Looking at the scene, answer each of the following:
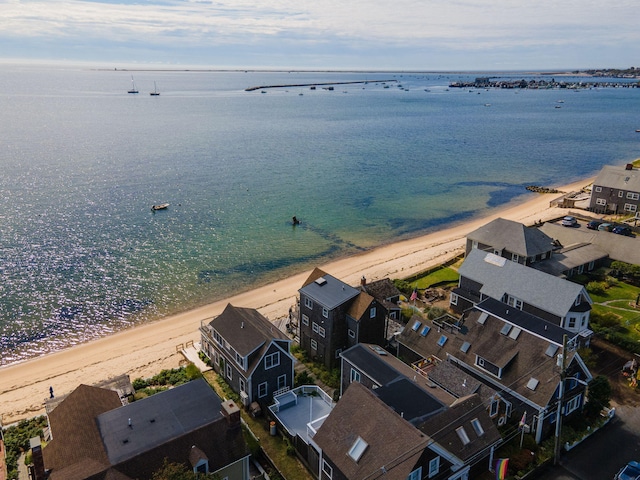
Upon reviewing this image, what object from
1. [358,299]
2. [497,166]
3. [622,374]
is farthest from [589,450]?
[497,166]

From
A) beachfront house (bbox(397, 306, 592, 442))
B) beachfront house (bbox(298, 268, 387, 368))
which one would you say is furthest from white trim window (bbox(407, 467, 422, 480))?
beachfront house (bbox(298, 268, 387, 368))

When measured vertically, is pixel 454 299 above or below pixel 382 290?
below

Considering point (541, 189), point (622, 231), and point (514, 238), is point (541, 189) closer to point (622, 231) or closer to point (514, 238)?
point (622, 231)

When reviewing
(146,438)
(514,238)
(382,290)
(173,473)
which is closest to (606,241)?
(514,238)

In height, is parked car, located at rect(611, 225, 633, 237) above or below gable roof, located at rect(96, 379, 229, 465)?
below

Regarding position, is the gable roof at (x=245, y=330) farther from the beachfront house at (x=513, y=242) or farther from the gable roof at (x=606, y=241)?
the gable roof at (x=606, y=241)

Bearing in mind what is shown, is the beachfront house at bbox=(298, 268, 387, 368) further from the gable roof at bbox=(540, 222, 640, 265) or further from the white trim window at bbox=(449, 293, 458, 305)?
the gable roof at bbox=(540, 222, 640, 265)

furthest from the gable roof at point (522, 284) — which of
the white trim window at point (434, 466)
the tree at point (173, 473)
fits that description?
the tree at point (173, 473)
